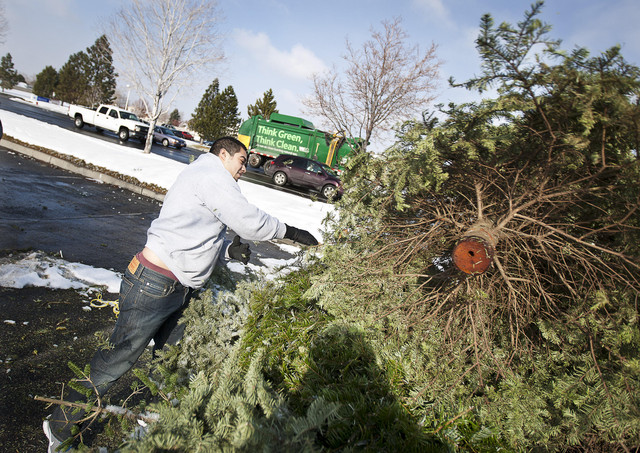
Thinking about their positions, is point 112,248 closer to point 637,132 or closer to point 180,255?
point 180,255

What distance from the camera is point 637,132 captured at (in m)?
1.24

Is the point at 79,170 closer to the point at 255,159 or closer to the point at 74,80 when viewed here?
the point at 255,159

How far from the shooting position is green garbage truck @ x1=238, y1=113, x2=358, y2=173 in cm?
2272

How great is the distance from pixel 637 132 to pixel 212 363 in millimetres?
2185

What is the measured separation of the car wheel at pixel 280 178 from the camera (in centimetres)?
1795

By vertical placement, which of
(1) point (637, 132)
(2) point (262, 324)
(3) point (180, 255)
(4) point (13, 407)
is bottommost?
(4) point (13, 407)

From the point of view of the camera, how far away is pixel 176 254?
221cm

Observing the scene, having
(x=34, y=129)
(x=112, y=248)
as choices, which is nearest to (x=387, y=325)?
(x=112, y=248)

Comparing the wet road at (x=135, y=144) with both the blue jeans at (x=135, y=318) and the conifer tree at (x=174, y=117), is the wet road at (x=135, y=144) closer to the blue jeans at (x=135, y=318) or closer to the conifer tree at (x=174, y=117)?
the blue jeans at (x=135, y=318)

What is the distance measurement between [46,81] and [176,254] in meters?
74.3

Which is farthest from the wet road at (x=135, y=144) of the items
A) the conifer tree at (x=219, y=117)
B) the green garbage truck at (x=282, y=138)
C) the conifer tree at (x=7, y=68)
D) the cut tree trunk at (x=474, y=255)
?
the conifer tree at (x=7, y=68)

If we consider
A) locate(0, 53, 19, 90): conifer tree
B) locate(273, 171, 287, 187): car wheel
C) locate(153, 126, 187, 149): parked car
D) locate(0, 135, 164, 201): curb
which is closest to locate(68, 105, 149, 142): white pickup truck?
locate(153, 126, 187, 149): parked car

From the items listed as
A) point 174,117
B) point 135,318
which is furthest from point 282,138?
point 174,117

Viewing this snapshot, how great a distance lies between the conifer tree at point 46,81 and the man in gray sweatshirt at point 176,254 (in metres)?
72.1
